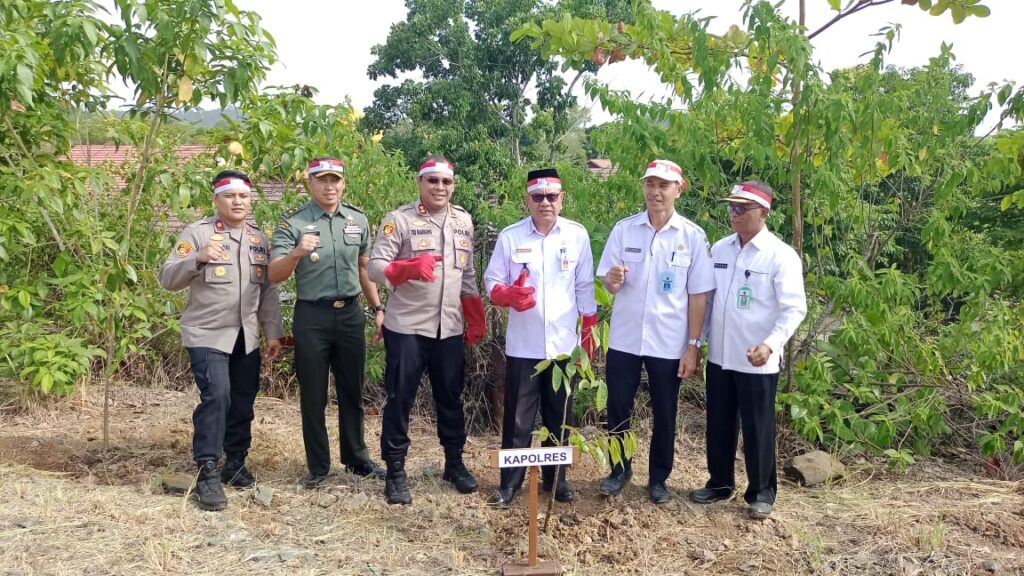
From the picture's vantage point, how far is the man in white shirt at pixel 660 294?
3.93 m

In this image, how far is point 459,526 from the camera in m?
3.83

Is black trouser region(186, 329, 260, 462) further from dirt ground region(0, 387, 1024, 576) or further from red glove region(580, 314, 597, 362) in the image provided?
red glove region(580, 314, 597, 362)

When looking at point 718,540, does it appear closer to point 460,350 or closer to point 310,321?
point 460,350

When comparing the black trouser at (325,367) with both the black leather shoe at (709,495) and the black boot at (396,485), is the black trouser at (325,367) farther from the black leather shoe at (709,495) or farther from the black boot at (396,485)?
the black leather shoe at (709,495)

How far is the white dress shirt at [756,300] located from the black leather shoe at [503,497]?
1.27 meters

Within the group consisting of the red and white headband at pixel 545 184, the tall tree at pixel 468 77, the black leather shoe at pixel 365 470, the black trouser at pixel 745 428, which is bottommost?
the black leather shoe at pixel 365 470

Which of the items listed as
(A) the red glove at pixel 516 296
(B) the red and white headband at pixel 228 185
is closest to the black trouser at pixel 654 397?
(A) the red glove at pixel 516 296

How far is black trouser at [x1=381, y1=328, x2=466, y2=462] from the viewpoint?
403cm

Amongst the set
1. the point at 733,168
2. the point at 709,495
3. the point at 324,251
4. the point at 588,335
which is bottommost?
the point at 709,495

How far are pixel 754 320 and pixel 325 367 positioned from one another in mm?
2230

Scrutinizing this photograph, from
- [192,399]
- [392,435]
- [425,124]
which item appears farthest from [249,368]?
[425,124]

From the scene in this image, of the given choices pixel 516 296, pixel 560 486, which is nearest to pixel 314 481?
pixel 560 486

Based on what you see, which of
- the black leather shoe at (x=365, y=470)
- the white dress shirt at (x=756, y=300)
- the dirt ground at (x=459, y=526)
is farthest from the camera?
the black leather shoe at (x=365, y=470)

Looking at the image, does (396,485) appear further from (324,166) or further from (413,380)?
(324,166)
